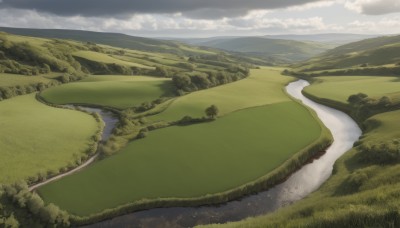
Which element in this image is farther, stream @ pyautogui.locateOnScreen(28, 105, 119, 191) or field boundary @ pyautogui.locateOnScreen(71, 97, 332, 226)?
stream @ pyautogui.locateOnScreen(28, 105, 119, 191)

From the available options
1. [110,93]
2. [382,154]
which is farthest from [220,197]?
[110,93]

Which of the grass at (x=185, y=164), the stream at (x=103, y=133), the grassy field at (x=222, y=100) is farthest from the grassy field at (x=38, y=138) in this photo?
the grassy field at (x=222, y=100)

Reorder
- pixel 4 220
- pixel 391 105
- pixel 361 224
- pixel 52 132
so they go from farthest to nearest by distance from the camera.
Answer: pixel 391 105 → pixel 52 132 → pixel 4 220 → pixel 361 224

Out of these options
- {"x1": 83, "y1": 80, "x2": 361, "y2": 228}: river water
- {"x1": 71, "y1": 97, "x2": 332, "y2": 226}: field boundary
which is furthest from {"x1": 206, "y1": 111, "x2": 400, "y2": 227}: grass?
{"x1": 71, "y1": 97, "x2": 332, "y2": 226}: field boundary

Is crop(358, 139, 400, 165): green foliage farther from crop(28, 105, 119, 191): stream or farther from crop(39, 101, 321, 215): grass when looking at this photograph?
crop(28, 105, 119, 191): stream

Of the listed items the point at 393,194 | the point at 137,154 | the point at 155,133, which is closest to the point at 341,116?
the point at 155,133

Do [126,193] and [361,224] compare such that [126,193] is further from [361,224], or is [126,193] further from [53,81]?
[53,81]

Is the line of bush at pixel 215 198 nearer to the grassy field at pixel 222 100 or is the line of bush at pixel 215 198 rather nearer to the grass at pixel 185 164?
the grass at pixel 185 164
